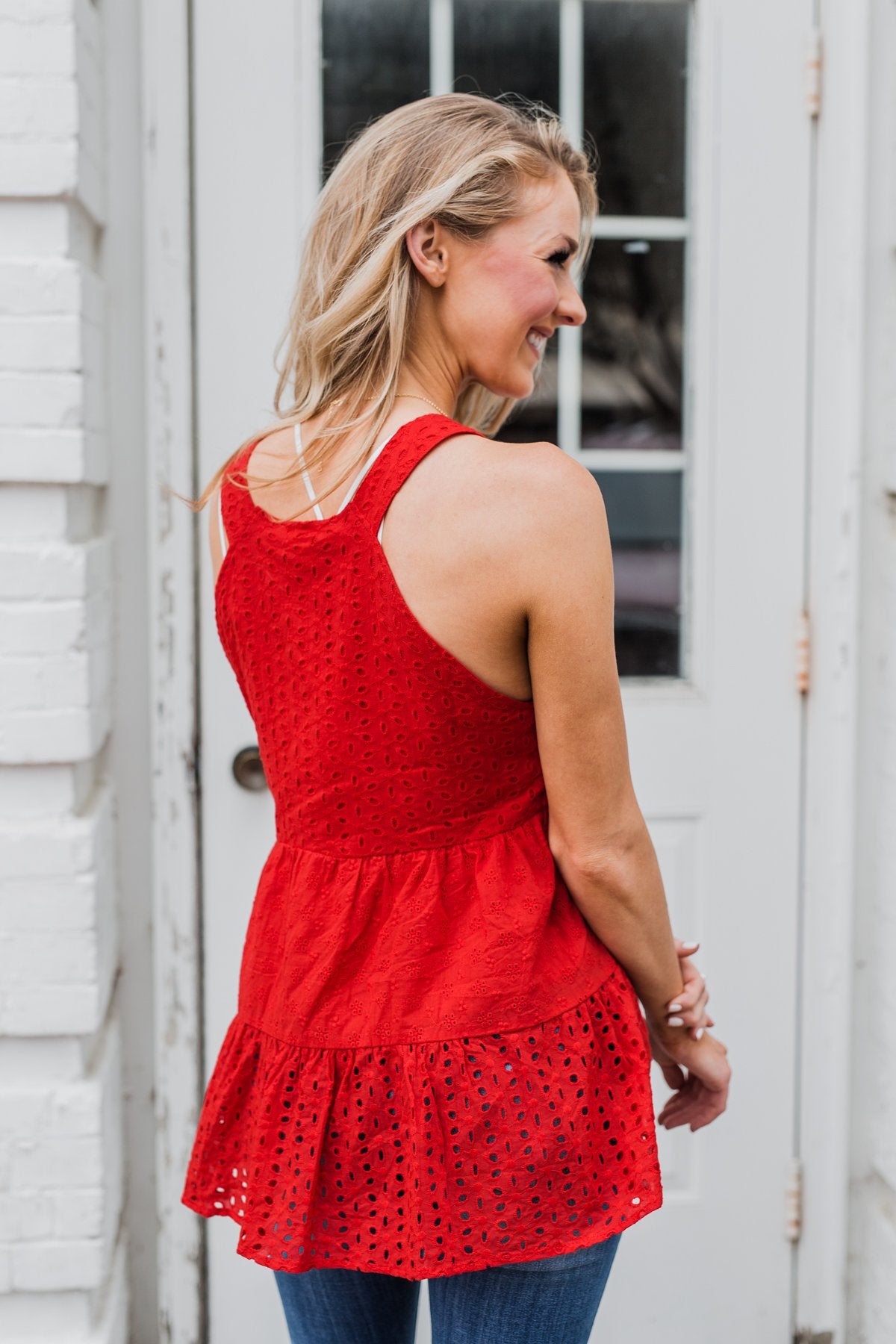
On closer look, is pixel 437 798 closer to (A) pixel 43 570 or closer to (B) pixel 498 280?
(B) pixel 498 280

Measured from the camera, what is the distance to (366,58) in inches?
80.0

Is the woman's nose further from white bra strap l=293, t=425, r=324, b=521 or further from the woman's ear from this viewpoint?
white bra strap l=293, t=425, r=324, b=521

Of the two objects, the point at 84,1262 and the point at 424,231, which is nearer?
the point at 424,231

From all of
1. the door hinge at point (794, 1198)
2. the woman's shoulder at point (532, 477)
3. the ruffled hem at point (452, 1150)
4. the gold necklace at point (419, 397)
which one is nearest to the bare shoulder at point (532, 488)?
the woman's shoulder at point (532, 477)

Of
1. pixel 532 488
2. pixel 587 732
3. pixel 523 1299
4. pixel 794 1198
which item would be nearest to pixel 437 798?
pixel 587 732

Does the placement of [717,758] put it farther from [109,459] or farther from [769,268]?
[109,459]

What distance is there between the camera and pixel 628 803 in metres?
1.16

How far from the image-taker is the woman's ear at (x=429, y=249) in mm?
1122

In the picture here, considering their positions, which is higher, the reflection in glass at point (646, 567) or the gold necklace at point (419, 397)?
the gold necklace at point (419, 397)

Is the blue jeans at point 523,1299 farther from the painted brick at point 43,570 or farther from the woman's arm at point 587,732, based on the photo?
the painted brick at point 43,570

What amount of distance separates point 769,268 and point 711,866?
3.37ft

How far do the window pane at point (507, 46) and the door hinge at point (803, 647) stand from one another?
3.22 feet

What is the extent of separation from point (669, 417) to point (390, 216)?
3.65ft

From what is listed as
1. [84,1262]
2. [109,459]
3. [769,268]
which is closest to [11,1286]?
[84,1262]
